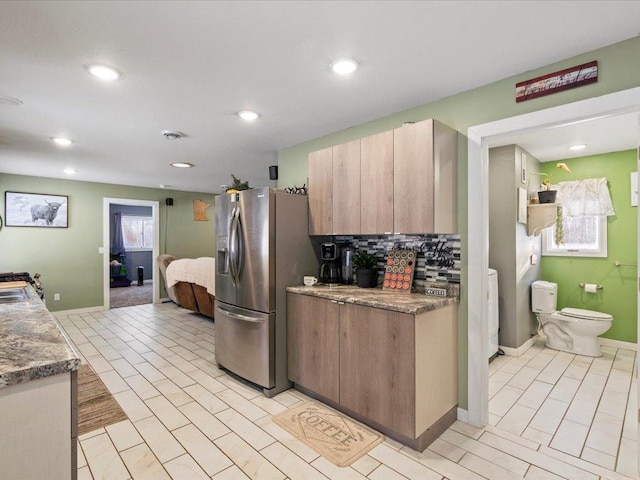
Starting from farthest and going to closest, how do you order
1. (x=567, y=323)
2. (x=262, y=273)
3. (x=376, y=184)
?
(x=567, y=323) → (x=262, y=273) → (x=376, y=184)

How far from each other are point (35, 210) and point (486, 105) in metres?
6.79

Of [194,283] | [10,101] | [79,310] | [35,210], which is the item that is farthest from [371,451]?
[35,210]

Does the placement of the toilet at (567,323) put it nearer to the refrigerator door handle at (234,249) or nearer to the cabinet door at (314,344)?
the cabinet door at (314,344)

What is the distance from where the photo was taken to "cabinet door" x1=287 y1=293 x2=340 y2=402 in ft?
8.23

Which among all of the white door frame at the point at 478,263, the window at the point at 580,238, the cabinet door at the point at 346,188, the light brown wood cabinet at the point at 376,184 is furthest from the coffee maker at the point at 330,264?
the window at the point at 580,238

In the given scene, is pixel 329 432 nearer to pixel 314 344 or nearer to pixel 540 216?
pixel 314 344

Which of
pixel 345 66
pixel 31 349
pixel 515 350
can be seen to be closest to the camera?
→ pixel 31 349

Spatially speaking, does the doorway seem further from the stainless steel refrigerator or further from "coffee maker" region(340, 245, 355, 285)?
the stainless steel refrigerator

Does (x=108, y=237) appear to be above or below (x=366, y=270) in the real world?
above

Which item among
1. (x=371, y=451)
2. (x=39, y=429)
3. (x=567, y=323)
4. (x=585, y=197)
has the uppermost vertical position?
(x=585, y=197)

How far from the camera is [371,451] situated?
2.08 m

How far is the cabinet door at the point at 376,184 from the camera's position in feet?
8.07

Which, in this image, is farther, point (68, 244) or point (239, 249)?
point (68, 244)

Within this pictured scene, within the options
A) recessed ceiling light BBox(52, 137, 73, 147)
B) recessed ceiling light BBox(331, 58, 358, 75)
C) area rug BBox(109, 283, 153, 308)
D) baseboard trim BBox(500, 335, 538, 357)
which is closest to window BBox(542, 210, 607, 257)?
baseboard trim BBox(500, 335, 538, 357)
